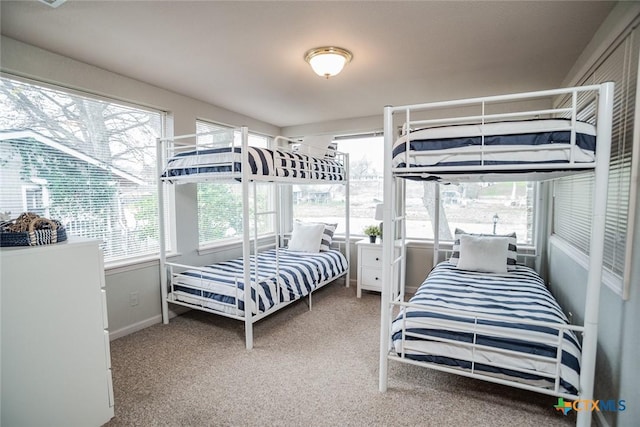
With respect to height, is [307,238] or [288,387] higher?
[307,238]

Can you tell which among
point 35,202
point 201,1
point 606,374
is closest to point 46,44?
point 35,202

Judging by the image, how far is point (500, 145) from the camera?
1.65 metres

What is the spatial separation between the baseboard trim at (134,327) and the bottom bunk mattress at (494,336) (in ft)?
8.09

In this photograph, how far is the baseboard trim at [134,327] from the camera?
2.87 metres

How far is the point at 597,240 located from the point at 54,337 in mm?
2827

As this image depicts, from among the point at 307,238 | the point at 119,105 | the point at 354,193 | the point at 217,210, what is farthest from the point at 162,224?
the point at 354,193

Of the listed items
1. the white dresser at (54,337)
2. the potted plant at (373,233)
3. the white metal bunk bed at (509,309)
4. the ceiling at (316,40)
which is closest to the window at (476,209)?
the potted plant at (373,233)

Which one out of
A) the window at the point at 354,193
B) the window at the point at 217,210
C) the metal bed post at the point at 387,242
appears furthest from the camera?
the window at the point at 354,193

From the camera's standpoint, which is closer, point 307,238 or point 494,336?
point 494,336

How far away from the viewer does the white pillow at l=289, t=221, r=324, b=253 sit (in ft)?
14.4

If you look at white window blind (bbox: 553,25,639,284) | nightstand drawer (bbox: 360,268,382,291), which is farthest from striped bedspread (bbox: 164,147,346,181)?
white window blind (bbox: 553,25,639,284)

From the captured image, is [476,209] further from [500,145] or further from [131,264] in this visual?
[131,264]

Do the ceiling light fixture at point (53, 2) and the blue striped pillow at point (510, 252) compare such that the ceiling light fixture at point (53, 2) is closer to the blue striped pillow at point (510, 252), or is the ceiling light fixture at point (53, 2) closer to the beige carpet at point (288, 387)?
the beige carpet at point (288, 387)

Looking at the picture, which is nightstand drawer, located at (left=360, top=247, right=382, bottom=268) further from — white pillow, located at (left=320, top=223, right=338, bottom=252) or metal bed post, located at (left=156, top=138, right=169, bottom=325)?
metal bed post, located at (left=156, top=138, right=169, bottom=325)
